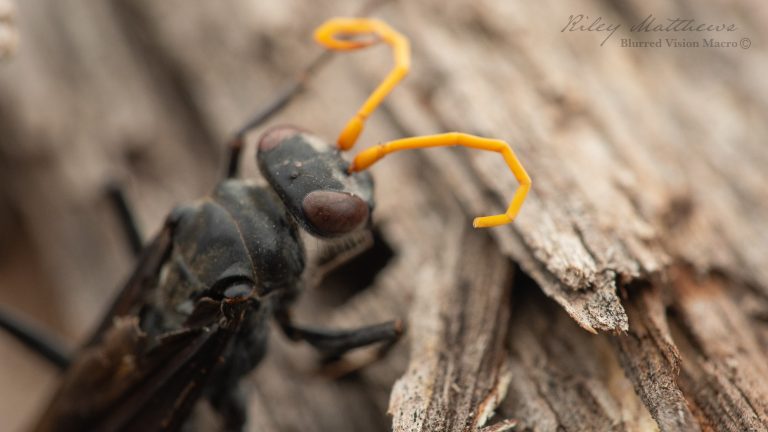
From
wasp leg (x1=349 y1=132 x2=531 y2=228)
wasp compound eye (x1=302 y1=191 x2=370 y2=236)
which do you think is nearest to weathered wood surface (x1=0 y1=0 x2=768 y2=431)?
wasp leg (x1=349 y1=132 x2=531 y2=228)

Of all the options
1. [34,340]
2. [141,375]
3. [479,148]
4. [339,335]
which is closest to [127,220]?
[34,340]

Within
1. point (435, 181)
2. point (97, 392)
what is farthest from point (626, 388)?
point (97, 392)

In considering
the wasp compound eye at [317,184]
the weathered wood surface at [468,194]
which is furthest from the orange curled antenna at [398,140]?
the weathered wood surface at [468,194]

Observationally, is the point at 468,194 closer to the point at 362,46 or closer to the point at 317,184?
the point at 317,184

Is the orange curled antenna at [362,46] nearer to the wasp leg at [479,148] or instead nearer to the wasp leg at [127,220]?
the wasp leg at [479,148]

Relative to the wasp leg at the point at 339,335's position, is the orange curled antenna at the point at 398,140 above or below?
above

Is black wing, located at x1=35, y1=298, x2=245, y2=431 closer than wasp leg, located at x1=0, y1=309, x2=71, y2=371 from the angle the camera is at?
Yes

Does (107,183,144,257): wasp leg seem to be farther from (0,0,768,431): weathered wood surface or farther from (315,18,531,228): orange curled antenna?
(315,18,531,228): orange curled antenna

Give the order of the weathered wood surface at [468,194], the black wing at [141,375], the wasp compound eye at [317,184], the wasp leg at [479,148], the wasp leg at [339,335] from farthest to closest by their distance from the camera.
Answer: the wasp leg at [339,335] → the black wing at [141,375] → the wasp compound eye at [317,184] → the weathered wood surface at [468,194] → the wasp leg at [479,148]
